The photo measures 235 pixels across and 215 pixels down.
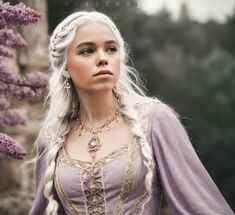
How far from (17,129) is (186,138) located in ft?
16.5

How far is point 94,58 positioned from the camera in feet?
11.9

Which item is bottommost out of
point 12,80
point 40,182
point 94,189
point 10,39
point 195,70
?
point 195,70

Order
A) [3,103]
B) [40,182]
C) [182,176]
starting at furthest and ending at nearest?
[3,103]
[40,182]
[182,176]

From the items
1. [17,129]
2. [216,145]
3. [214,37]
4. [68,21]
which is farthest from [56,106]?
[214,37]

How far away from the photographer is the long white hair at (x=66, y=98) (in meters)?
3.71

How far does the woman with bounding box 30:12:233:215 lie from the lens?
11.5ft

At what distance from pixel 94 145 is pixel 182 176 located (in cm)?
51

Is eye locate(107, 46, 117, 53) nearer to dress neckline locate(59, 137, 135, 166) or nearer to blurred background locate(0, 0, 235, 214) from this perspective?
dress neckline locate(59, 137, 135, 166)

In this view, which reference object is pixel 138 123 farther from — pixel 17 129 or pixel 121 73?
pixel 17 129

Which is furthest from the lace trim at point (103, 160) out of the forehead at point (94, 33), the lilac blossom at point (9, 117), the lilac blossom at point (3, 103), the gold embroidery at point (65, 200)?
the lilac blossom at point (9, 117)

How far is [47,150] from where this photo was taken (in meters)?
3.95

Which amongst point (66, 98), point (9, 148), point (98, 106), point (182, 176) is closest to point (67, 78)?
point (66, 98)

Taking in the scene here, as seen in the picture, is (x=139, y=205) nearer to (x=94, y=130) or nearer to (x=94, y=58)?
(x=94, y=130)

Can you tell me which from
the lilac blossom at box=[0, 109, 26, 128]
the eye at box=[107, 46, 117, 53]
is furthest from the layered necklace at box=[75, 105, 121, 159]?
the lilac blossom at box=[0, 109, 26, 128]
